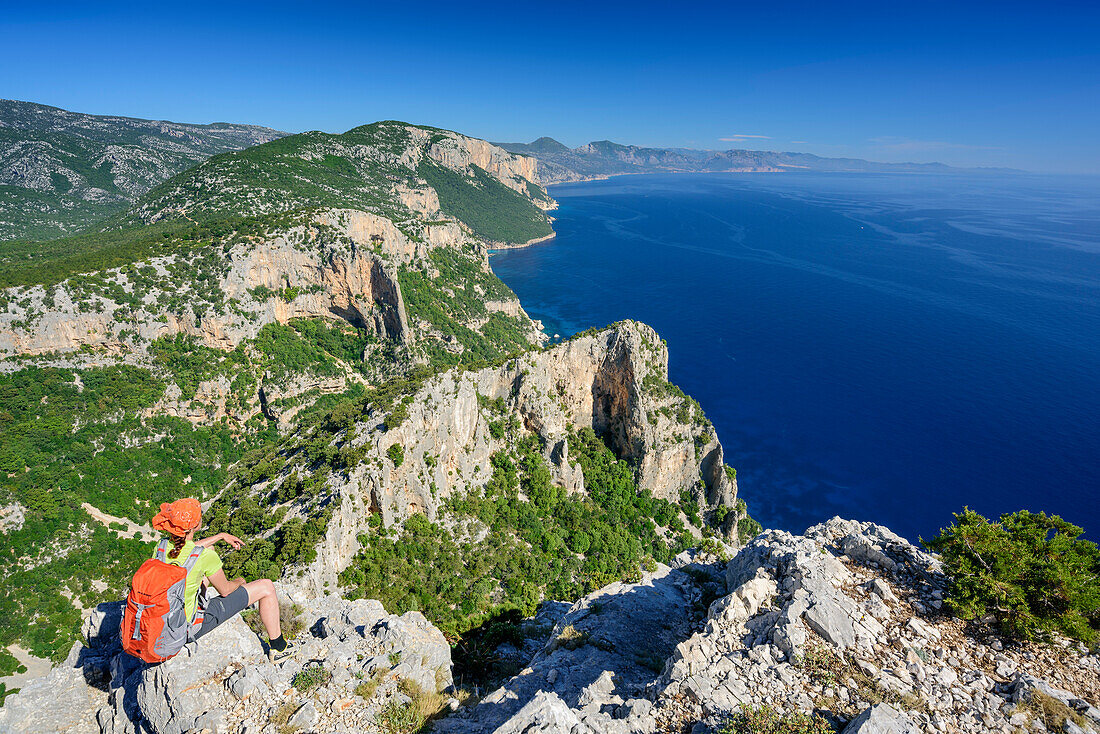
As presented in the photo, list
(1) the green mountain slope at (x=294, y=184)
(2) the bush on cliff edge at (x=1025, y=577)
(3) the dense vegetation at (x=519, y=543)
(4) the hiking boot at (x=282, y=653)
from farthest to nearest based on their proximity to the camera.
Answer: (1) the green mountain slope at (x=294, y=184) → (3) the dense vegetation at (x=519, y=543) → (4) the hiking boot at (x=282, y=653) → (2) the bush on cliff edge at (x=1025, y=577)

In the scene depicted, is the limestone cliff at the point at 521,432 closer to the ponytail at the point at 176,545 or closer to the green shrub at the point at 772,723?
the ponytail at the point at 176,545

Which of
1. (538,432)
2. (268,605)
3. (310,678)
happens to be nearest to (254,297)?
(538,432)

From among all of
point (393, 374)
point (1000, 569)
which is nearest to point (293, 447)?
point (393, 374)

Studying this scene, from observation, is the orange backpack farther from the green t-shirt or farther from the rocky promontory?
the rocky promontory

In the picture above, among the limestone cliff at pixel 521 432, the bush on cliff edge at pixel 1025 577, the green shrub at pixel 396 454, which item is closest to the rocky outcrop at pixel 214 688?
the limestone cliff at pixel 521 432

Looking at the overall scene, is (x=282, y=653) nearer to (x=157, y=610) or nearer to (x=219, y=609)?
(x=219, y=609)

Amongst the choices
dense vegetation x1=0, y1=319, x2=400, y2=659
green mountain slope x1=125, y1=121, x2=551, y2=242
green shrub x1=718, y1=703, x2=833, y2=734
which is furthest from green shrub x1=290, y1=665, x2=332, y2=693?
green mountain slope x1=125, y1=121, x2=551, y2=242
